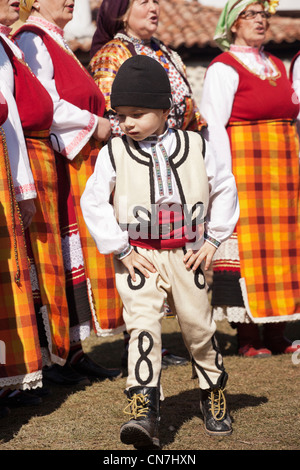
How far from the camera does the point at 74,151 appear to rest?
13.8 feet

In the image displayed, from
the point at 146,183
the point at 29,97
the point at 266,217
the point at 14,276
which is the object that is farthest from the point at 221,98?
the point at 14,276

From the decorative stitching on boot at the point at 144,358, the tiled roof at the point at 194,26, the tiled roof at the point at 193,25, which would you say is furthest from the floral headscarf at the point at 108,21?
the tiled roof at the point at 194,26

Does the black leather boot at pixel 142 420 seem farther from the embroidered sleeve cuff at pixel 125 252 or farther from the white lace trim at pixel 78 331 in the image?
the white lace trim at pixel 78 331

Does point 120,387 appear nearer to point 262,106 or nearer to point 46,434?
point 46,434

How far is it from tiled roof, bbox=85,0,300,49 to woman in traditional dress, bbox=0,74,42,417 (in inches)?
448

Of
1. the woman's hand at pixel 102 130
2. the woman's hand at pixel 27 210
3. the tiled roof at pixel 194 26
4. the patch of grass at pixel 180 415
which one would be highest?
the tiled roof at pixel 194 26

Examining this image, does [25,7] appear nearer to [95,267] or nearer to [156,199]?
[95,267]

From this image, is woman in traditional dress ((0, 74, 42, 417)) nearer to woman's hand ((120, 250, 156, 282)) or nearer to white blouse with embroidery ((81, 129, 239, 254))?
white blouse with embroidery ((81, 129, 239, 254))

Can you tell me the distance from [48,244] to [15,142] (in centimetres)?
67

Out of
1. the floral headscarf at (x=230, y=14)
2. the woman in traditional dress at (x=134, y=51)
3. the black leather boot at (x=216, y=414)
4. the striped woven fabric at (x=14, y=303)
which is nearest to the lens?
the black leather boot at (x=216, y=414)

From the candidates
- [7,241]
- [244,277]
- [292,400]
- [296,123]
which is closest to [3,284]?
[7,241]

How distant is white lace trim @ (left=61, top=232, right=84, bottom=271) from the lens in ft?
14.0

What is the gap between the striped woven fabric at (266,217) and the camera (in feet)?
15.9

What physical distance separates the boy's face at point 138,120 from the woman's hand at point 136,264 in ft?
1.65
